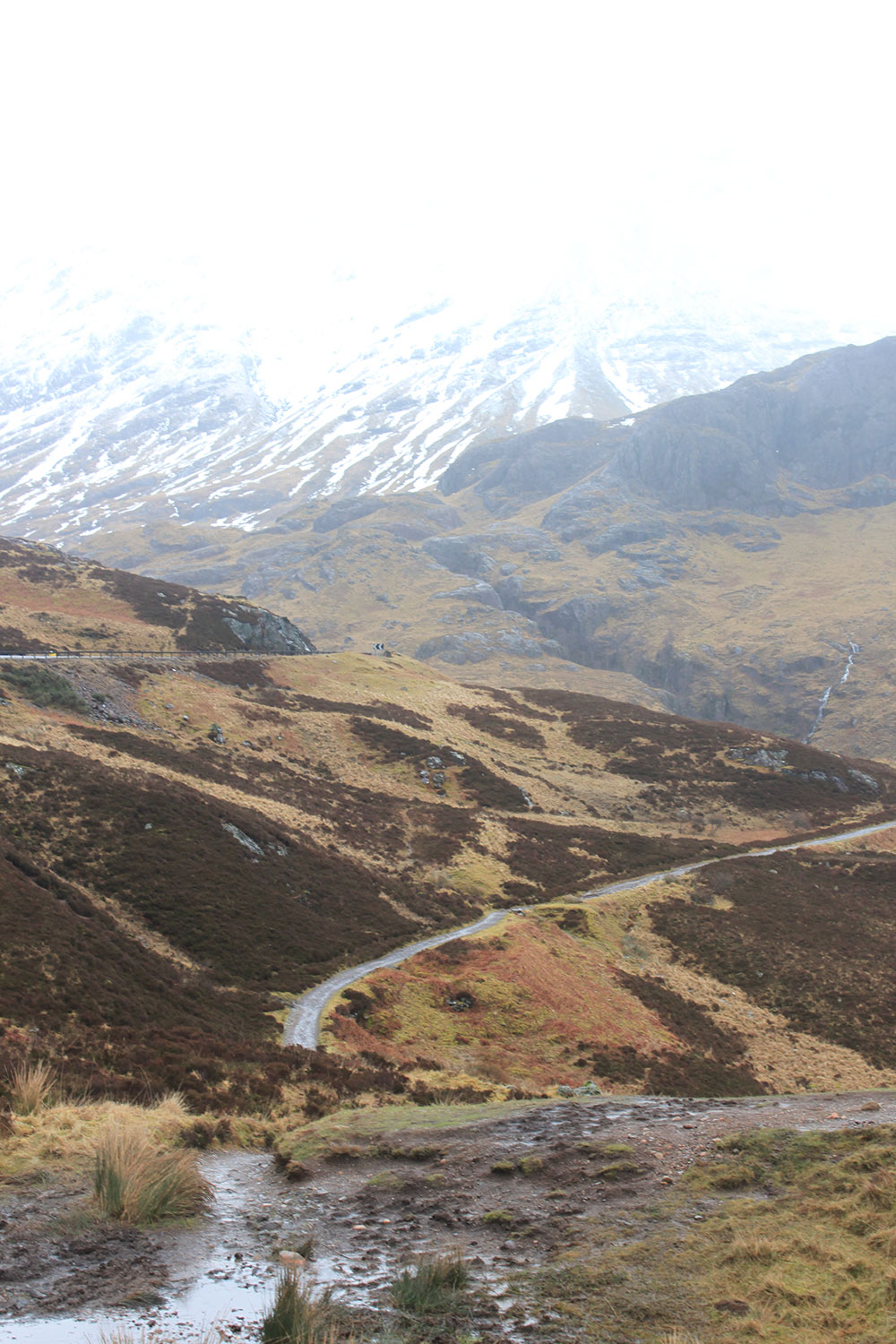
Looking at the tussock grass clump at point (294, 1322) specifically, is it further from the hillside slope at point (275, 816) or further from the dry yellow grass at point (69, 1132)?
the hillside slope at point (275, 816)

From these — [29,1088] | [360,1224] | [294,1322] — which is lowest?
[360,1224]

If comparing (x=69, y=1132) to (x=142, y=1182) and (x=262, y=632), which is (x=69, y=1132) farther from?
(x=262, y=632)

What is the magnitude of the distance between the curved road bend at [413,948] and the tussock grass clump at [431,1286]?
17.3 meters

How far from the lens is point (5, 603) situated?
80438 millimetres

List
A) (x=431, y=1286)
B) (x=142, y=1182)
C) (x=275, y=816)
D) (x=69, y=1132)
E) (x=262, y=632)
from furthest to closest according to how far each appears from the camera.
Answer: (x=262, y=632), (x=275, y=816), (x=69, y=1132), (x=142, y=1182), (x=431, y=1286)

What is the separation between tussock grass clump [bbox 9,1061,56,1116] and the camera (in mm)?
12797

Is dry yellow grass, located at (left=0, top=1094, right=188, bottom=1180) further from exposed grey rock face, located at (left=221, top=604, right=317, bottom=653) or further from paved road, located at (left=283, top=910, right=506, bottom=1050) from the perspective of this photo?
exposed grey rock face, located at (left=221, top=604, right=317, bottom=653)

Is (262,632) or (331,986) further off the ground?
(262,632)

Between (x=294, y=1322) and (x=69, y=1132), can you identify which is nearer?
(x=294, y=1322)

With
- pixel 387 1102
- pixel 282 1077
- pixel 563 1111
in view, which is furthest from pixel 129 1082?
pixel 563 1111

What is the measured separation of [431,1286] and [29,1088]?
8.35 meters

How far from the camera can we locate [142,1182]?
988 cm

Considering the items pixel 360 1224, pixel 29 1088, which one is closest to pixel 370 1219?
pixel 360 1224

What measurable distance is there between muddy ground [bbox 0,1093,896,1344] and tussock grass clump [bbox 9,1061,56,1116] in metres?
2.90
